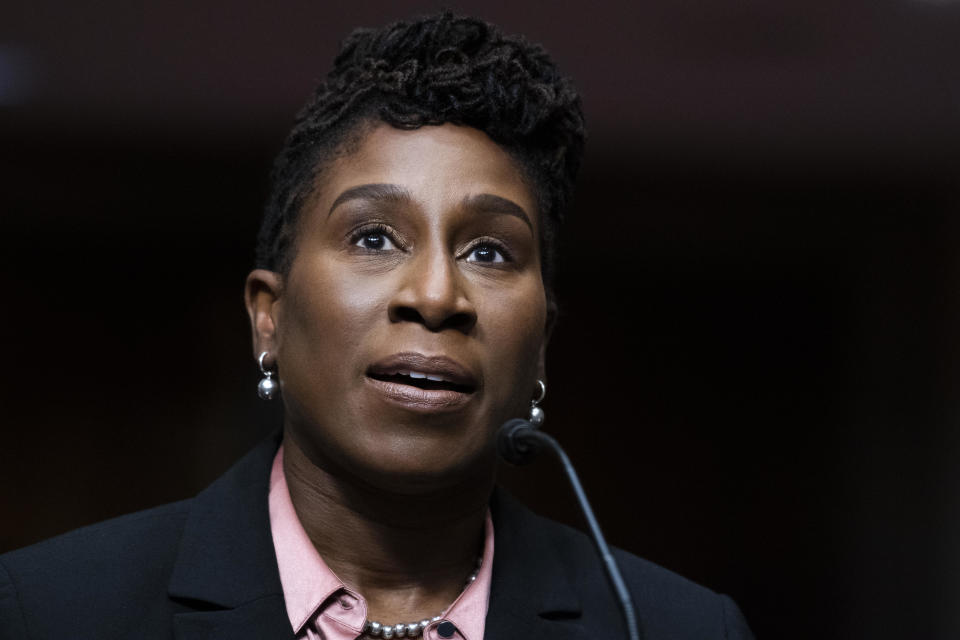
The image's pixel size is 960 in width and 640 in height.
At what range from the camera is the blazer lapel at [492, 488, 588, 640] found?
1.66m

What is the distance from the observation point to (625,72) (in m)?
2.94

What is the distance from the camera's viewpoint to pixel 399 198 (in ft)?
5.15

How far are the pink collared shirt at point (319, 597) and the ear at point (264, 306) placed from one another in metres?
0.21

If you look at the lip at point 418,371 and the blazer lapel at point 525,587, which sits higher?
the lip at point 418,371

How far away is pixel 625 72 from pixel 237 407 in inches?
50.4

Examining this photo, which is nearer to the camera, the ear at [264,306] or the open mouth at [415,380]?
the open mouth at [415,380]

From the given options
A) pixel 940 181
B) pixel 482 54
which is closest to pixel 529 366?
pixel 482 54

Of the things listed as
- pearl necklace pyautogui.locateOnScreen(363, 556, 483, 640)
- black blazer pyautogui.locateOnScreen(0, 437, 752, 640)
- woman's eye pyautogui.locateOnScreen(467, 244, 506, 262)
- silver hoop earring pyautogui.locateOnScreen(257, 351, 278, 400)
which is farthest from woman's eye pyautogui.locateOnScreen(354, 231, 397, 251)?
pearl necklace pyautogui.locateOnScreen(363, 556, 483, 640)

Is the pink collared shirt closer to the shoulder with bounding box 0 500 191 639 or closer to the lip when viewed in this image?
the shoulder with bounding box 0 500 191 639

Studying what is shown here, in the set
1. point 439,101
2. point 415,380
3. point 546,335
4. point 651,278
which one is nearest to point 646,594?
point 546,335

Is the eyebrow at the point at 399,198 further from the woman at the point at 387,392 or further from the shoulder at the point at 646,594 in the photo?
the shoulder at the point at 646,594

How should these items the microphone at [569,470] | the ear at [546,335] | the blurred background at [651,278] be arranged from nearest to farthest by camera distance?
the microphone at [569,470]
the ear at [546,335]
the blurred background at [651,278]

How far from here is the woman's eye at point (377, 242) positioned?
5.19 ft

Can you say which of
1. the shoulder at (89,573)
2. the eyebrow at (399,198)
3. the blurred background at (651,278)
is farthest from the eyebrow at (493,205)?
the blurred background at (651,278)
